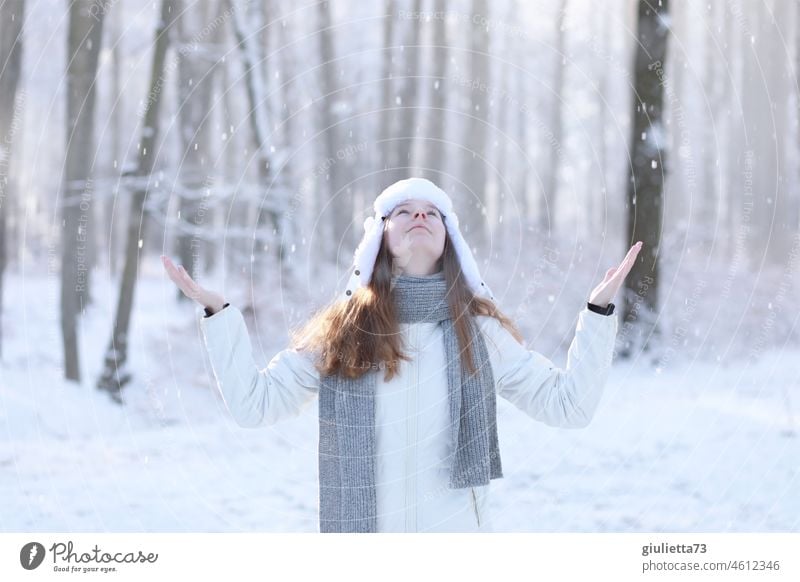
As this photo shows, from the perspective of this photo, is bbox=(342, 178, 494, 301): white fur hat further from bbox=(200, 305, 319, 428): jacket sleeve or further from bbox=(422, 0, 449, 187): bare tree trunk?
bbox=(422, 0, 449, 187): bare tree trunk

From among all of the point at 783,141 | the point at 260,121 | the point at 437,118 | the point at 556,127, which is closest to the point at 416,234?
the point at 260,121

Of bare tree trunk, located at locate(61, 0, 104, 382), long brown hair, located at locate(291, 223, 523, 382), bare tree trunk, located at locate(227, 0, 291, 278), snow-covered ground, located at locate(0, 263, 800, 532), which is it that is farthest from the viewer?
bare tree trunk, located at locate(227, 0, 291, 278)

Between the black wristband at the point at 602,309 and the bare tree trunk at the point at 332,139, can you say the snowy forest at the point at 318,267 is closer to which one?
the bare tree trunk at the point at 332,139

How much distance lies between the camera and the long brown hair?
3059 mm

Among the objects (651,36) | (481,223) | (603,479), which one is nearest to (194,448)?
(603,479)

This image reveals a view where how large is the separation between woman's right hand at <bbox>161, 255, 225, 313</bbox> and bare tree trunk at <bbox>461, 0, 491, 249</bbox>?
10.7 metres

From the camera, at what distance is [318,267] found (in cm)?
1512

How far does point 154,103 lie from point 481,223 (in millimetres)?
10571

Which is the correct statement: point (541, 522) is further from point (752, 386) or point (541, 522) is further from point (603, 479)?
point (752, 386)

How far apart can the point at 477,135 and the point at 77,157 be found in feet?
45.7

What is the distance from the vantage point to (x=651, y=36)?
8.91 metres

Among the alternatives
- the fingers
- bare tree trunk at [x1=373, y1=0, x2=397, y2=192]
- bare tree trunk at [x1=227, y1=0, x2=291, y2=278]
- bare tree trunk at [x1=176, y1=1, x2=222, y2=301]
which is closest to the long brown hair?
the fingers
